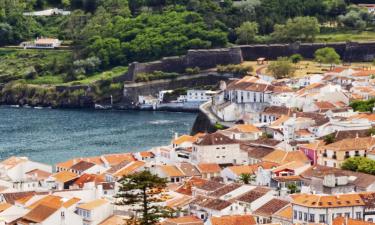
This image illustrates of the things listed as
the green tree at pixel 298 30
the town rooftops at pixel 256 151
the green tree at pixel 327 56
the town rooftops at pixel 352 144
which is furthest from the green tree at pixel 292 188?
the green tree at pixel 298 30

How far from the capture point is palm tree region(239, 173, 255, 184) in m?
50.5

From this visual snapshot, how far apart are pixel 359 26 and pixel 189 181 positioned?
172ft

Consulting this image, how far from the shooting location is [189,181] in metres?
50.8

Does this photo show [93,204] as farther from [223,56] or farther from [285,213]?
[223,56]

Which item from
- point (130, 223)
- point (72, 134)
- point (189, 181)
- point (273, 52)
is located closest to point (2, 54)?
point (273, 52)

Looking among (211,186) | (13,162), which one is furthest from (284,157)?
(13,162)

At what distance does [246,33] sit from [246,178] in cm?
5118

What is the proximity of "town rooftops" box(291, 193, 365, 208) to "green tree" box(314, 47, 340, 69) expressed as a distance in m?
45.0

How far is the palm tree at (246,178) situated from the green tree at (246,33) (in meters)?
50.1

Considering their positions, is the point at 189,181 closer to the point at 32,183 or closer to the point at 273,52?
the point at 32,183

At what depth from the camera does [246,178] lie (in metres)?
50.6

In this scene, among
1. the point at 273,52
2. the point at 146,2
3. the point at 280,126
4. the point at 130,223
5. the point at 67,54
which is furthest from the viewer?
the point at 146,2

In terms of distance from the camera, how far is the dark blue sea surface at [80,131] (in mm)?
69938

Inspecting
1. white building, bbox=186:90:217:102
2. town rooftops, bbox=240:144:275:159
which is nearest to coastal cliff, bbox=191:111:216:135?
town rooftops, bbox=240:144:275:159
